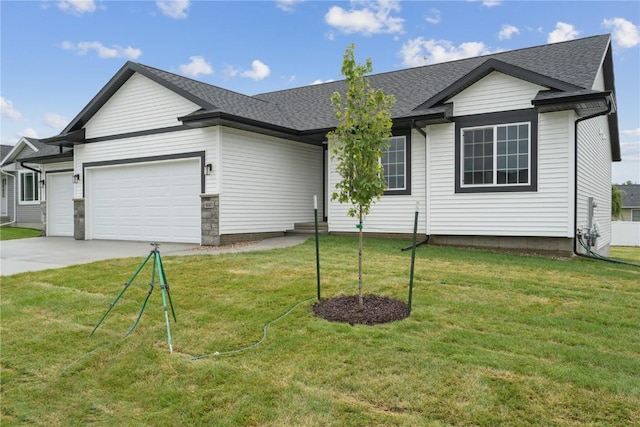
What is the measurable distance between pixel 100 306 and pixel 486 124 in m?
9.21

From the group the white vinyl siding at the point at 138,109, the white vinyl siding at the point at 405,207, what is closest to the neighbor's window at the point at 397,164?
the white vinyl siding at the point at 405,207

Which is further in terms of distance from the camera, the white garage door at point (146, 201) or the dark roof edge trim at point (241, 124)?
the white garage door at point (146, 201)

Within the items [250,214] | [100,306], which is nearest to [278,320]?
[100,306]

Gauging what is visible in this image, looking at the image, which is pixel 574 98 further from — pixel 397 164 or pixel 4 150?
pixel 4 150

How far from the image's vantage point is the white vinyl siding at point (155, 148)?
11.9 metres

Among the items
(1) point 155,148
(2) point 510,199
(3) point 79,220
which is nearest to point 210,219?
(1) point 155,148

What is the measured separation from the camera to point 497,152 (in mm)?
10523

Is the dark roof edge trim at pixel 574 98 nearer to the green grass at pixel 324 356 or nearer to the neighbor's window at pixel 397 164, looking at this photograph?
the neighbor's window at pixel 397 164

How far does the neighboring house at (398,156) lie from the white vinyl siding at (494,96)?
2 centimetres

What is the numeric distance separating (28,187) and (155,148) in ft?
45.6

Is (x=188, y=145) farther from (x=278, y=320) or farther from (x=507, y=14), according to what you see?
(x=507, y=14)

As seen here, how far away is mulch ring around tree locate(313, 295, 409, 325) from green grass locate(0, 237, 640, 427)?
20 cm

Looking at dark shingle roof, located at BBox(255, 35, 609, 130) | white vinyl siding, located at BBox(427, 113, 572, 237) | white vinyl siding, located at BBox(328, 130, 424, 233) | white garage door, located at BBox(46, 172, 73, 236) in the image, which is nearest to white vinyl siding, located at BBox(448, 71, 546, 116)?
white vinyl siding, located at BBox(427, 113, 572, 237)

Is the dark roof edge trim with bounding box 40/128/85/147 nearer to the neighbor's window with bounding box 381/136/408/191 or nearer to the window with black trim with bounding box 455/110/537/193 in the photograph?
the neighbor's window with bounding box 381/136/408/191
